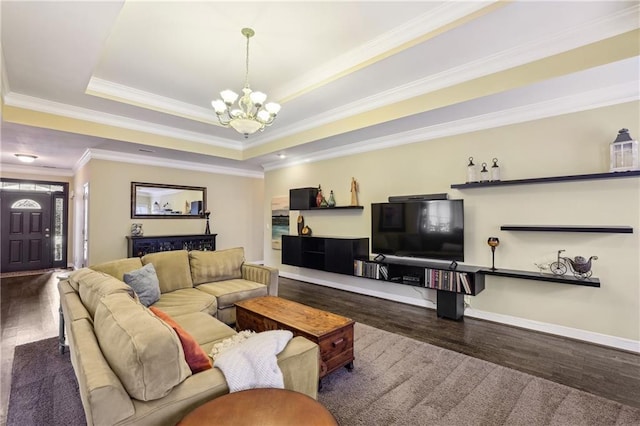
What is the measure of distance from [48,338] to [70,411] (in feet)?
5.73

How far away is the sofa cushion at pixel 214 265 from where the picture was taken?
3846 mm

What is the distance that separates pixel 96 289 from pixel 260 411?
154 cm

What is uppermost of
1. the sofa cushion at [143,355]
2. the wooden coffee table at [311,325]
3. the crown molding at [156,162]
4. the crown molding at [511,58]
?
the crown molding at [511,58]

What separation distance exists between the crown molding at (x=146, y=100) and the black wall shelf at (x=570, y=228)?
189 inches

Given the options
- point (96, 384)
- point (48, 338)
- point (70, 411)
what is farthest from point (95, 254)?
point (96, 384)

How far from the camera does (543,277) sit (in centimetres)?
325

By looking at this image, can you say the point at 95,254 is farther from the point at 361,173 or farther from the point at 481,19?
the point at 481,19

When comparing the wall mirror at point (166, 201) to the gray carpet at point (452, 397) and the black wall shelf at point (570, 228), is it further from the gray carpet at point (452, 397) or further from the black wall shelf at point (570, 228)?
the black wall shelf at point (570, 228)

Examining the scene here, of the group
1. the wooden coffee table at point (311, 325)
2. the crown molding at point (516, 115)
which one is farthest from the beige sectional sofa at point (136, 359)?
the crown molding at point (516, 115)

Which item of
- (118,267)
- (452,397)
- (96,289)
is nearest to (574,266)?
(452,397)

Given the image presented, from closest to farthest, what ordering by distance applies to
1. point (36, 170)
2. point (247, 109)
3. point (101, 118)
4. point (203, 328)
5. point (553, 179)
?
point (203, 328) → point (553, 179) → point (247, 109) → point (101, 118) → point (36, 170)

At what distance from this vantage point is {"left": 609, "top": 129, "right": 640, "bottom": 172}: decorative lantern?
289 centimetres

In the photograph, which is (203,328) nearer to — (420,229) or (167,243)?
(420,229)

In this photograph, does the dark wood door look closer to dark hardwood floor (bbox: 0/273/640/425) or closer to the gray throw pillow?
dark hardwood floor (bbox: 0/273/640/425)
